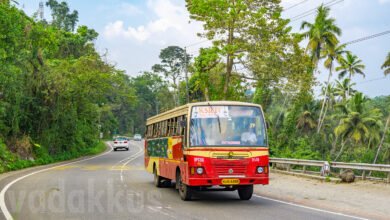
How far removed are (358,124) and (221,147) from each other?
1759 inches

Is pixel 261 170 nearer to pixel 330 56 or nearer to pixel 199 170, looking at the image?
pixel 199 170

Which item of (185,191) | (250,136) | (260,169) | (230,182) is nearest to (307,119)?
(250,136)

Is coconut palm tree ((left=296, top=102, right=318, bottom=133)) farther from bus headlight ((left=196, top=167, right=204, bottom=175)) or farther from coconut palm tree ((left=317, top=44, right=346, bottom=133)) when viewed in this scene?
bus headlight ((left=196, top=167, right=204, bottom=175))

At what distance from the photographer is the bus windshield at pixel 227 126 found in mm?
13812

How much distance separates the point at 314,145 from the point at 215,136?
66.3 ft

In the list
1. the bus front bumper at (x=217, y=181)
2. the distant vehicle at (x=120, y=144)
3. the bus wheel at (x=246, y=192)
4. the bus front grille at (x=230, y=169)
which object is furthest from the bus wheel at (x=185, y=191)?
the distant vehicle at (x=120, y=144)

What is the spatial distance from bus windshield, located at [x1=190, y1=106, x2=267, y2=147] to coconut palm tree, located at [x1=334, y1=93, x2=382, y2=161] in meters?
42.0

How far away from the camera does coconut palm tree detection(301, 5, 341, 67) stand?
51531 mm

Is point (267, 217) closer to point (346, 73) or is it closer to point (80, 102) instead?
point (80, 102)

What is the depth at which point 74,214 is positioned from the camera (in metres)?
11.3

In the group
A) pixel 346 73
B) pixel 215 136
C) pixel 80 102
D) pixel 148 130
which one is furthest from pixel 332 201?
pixel 346 73

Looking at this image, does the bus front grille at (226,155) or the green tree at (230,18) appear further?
the green tree at (230,18)

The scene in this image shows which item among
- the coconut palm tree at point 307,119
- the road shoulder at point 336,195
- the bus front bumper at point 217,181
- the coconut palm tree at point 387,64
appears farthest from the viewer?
the coconut palm tree at point 307,119

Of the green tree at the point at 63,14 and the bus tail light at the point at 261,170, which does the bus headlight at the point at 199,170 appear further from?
the green tree at the point at 63,14
